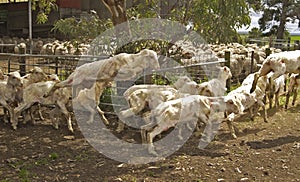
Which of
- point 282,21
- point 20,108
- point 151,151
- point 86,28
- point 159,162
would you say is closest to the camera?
point 159,162

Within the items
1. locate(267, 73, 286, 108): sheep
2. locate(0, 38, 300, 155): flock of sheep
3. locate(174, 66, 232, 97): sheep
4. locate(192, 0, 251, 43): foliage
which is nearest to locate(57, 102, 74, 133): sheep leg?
locate(0, 38, 300, 155): flock of sheep

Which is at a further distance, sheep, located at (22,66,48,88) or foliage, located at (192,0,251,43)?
sheep, located at (22,66,48,88)

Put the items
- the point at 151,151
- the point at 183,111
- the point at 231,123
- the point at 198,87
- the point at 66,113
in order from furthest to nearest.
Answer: the point at 198,87 < the point at 66,113 < the point at 231,123 < the point at 183,111 < the point at 151,151

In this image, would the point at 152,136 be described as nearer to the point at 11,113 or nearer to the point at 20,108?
the point at 20,108

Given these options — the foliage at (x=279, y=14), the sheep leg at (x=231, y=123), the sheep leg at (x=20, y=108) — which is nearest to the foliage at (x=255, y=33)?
the foliage at (x=279, y=14)

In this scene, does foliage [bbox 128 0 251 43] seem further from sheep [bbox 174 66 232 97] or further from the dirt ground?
the dirt ground

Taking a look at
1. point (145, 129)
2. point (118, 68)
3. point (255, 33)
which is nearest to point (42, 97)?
point (118, 68)

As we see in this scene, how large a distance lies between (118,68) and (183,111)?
1.28 m

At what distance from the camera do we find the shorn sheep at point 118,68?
273 inches

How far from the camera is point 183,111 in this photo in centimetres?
689

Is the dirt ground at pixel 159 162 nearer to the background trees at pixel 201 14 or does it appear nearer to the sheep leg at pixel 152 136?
the sheep leg at pixel 152 136

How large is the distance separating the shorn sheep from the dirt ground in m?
1.12

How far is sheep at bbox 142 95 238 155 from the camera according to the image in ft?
21.5

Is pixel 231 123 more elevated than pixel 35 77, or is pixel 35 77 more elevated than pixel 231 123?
pixel 35 77
